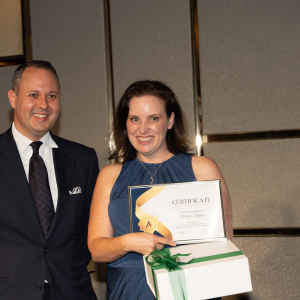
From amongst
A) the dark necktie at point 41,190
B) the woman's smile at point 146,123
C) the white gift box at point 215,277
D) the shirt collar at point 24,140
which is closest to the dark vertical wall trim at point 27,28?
the shirt collar at point 24,140

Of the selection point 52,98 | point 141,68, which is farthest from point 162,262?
point 141,68

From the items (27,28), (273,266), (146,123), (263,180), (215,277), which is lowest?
(273,266)

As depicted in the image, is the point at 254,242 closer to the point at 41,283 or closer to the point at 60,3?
the point at 41,283

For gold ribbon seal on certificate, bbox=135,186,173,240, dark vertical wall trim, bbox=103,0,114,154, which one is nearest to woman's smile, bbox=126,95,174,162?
gold ribbon seal on certificate, bbox=135,186,173,240

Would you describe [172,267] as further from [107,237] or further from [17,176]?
[17,176]

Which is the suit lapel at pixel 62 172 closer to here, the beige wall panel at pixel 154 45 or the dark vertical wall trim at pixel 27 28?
the beige wall panel at pixel 154 45

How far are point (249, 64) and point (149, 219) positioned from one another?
1796 millimetres

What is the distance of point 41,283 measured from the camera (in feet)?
5.18

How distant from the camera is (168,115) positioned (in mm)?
1733

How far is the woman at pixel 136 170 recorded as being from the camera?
1517 millimetres

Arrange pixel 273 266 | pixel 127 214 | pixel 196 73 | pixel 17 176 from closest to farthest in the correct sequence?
pixel 127 214 → pixel 17 176 → pixel 273 266 → pixel 196 73

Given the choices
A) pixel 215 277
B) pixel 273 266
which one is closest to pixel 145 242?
pixel 215 277

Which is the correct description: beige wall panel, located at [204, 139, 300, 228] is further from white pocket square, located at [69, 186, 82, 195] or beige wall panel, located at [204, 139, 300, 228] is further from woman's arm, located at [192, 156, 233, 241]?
white pocket square, located at [69, 186, 82, 195]

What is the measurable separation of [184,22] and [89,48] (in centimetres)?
81
